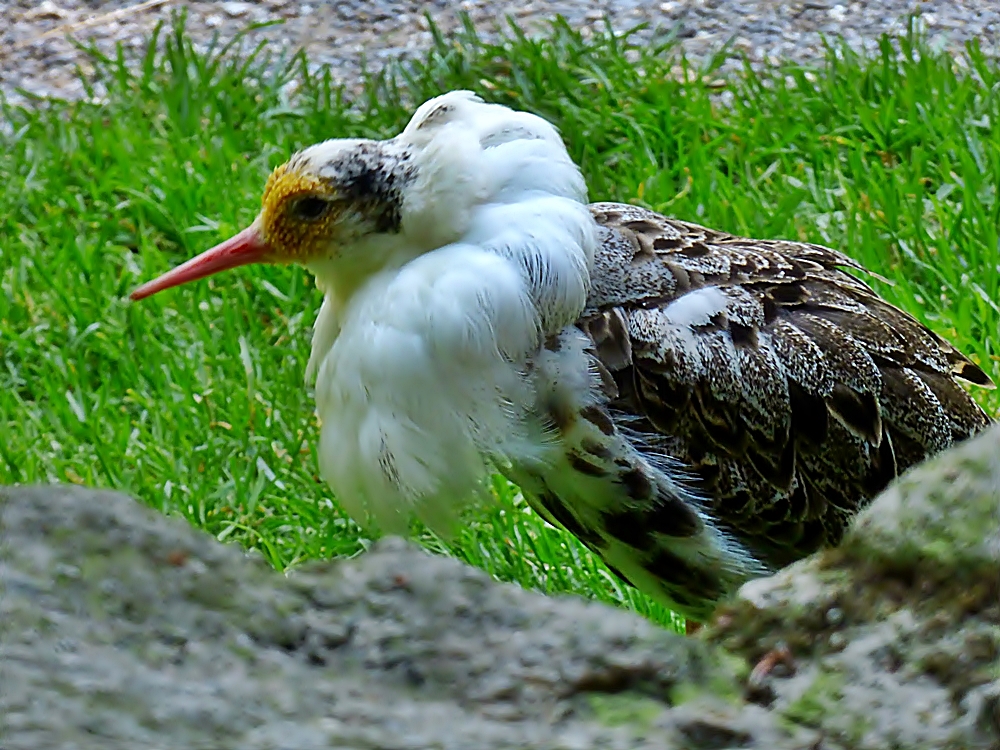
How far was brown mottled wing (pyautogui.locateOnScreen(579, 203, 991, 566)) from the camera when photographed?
84.6 inches

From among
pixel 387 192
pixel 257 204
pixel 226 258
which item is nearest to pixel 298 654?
pixel 387 192

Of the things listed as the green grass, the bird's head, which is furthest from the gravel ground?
the bird's head

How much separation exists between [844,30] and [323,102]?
5.78ft

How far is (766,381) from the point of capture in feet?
7.14

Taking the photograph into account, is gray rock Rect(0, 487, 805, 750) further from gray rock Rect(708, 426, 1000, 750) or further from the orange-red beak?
the orange-red beak

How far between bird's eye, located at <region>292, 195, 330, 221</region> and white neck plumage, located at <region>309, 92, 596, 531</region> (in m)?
0.09

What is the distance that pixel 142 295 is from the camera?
2.38 m

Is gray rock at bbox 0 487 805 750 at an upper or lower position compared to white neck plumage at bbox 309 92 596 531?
upper

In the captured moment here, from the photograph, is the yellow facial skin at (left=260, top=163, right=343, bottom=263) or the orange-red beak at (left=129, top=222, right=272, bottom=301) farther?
the orange-red beak at (left=129, top=222, right=272, bottom=301)

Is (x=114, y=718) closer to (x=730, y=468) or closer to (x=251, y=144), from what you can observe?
(x=730, y=468)

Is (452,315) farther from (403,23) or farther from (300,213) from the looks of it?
(403,23)

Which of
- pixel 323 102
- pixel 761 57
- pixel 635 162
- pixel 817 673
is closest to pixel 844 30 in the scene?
pixel 761 57

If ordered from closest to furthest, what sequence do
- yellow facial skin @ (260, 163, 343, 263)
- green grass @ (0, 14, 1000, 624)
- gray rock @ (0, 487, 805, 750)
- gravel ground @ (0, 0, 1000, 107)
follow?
gray rock @ (0, 487, 805, 750)
yellow facial skin @ (260, 163, 343, 263)
green grass @ (0, 14, 1000, 624)
gravel ground @ (0, 0, 1000, 107)

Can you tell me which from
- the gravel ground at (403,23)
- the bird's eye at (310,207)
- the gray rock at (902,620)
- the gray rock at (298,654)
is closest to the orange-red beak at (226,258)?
the bird's eye at (310,207)
